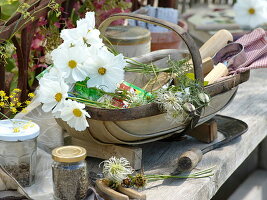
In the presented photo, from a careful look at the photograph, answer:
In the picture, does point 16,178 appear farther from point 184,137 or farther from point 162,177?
point 184,137

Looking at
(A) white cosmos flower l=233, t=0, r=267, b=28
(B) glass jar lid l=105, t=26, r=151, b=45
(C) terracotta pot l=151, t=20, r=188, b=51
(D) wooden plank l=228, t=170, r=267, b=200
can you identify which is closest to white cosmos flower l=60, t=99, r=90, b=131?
(B) glass jar lid l=105, t=26, r=151, b=45

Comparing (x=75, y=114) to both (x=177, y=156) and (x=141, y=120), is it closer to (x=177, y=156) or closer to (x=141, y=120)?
(x=141, y=120)

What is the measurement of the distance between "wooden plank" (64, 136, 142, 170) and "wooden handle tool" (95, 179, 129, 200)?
0.67ft

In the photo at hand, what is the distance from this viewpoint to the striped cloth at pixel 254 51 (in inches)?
81.8

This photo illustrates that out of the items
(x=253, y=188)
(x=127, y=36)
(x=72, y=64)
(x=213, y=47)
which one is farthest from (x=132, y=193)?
(x=253, y=188)

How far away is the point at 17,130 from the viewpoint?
1.61 meters

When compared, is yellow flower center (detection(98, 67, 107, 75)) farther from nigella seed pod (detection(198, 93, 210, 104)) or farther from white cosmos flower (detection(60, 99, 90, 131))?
nigella seed pod (detection(198, 93, 210, 104))

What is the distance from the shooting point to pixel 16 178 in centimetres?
166

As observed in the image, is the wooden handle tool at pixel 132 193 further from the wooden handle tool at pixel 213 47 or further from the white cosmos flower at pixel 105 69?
the wooden handle tool at pixel 213 47

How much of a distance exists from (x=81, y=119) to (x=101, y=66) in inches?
7.2

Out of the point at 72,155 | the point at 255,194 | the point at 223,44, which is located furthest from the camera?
the point at 255,194

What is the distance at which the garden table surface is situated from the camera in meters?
1.70

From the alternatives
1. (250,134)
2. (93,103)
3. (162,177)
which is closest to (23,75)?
(93,103)

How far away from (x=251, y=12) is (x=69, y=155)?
1.86 m
